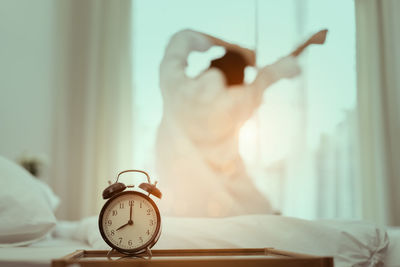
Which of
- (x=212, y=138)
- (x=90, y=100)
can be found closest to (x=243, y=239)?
(x=212, y=138)

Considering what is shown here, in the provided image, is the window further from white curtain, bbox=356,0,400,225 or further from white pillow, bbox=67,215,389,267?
white pillow, bbox=67,215,389,267

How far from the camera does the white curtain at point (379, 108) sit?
2.46m

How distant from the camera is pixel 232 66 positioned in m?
2.55

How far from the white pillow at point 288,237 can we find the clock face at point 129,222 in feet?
0.47

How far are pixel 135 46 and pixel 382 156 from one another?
1.67m

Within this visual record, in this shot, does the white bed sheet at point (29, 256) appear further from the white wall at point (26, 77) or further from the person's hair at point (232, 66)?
the person's hair at point (232, 66)

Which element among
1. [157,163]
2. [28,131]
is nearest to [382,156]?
[157,163]

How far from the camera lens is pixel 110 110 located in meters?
2.70

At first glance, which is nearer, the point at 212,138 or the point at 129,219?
the point at 129,219

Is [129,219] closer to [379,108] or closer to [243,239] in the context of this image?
[243,239]

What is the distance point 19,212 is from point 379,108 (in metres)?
2.08

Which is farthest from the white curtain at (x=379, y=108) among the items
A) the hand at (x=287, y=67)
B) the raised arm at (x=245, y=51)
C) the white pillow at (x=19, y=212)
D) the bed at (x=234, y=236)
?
the white pillow at (x=19, y=212)

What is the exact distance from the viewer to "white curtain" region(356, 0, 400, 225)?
246 cm

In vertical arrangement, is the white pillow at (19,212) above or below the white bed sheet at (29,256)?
above
